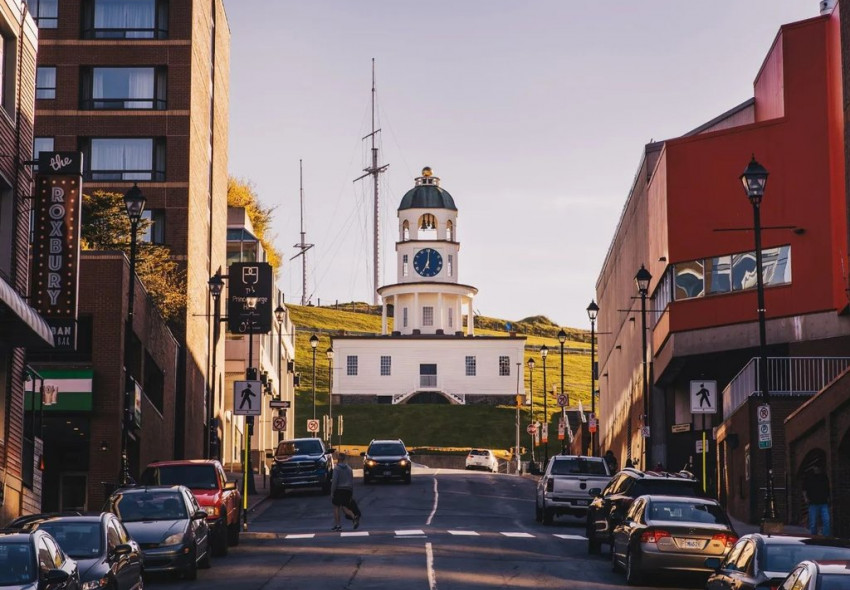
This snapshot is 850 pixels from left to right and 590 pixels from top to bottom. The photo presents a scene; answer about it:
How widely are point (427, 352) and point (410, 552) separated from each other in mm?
99501

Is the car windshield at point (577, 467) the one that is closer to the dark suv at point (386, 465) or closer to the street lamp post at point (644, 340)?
the street lamp post at point (644, 340)

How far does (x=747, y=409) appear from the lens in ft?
131

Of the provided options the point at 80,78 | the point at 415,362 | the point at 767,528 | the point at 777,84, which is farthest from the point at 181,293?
the point at 415,362

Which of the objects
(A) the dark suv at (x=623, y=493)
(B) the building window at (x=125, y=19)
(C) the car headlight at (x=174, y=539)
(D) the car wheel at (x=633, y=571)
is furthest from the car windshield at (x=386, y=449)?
(D) the car wheel at (x=633, y=571)

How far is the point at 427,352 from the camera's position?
5000 inches

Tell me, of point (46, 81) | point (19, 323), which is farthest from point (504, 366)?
point (19, 323)

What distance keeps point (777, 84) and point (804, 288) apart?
8223 mm

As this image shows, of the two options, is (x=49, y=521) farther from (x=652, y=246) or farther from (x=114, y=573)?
(x=652, y=246)

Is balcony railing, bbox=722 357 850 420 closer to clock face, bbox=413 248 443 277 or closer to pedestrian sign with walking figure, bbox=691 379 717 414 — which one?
pedestrian sign with walking figure, bbox=691 379 717 414

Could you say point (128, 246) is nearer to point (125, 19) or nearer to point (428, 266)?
point (125, 19)

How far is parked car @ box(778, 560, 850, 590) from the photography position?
12.6 metres

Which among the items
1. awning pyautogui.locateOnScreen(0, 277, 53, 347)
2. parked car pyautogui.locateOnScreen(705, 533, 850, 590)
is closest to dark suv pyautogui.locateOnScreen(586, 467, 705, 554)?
parked car pyautogui.locateOnScreen(705, 533, 850, 590)

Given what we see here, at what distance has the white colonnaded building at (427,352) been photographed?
127 m

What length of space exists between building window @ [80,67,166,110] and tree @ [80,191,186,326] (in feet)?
15.8
